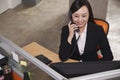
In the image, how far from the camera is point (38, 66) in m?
1.50

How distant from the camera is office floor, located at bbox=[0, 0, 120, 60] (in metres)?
3.86

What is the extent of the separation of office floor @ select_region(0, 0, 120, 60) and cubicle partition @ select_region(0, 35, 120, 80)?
6.33ft

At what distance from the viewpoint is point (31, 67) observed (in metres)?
1.61

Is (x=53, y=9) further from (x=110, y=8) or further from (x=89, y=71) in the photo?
(x=89, y=71)

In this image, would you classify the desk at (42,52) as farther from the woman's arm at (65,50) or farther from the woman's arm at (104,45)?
the woman's arm at (104,45)

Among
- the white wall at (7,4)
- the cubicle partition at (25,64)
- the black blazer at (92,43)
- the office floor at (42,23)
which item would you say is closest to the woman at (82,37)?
the black blazer at (92,43)

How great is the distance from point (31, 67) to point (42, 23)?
2780 mm

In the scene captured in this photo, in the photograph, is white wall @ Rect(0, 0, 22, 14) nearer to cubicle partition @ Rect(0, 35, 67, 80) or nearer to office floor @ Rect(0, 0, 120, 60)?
office floor @ Rect(0, 0, 120, 60)

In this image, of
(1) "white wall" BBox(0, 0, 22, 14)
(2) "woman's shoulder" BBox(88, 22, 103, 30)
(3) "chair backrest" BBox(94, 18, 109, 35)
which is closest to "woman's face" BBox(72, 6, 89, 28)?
(2) "woman's shoulder" BBox(88, 22, 103, 30)

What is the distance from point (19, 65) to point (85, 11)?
808mm

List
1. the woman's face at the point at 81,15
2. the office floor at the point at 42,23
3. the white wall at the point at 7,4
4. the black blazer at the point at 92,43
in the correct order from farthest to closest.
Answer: the white wall at the point at 7,4 < the office floor at the point at 42,23 < the black blazer at the point at 92,43 < the woman's face at the point at 81,15

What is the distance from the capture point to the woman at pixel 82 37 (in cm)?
211

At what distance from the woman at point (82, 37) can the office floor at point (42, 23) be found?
129 cm

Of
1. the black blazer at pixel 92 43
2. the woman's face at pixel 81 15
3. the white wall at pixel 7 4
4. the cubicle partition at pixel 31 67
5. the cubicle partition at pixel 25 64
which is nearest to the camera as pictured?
the cubicle partition at pixel 31 67
